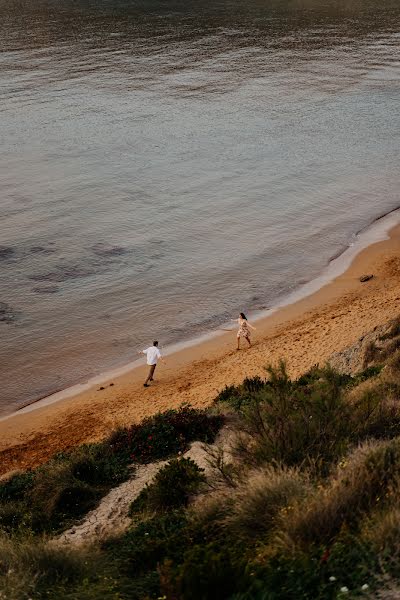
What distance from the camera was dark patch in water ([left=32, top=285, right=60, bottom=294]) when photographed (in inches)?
1049

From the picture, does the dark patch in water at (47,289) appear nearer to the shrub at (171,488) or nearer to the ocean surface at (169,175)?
the ocean surface at (169,175)

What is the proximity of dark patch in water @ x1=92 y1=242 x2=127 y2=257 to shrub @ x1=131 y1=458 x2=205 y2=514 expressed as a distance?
18.9m

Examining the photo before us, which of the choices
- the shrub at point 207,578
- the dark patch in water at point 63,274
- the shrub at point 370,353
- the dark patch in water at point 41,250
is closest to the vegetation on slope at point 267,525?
the shrub at point 207,578

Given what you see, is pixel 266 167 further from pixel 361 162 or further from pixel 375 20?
pixel 375 20

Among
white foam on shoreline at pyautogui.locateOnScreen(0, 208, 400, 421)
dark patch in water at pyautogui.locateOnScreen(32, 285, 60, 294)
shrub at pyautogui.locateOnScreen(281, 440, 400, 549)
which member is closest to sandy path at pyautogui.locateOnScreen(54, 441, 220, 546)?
shrub at pyautogui.locateOnScreen(281, 440, 400, 549)

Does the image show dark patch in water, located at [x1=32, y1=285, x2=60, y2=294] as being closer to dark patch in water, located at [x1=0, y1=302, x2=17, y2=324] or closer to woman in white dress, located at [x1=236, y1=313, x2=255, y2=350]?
dark patch in water, located at [x1=0, y1=302, x2=17, y2=324]

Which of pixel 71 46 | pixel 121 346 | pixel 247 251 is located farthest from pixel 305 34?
pixel 121 346

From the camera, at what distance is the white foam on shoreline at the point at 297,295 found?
2053 centimetres

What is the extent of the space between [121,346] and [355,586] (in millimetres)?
16415

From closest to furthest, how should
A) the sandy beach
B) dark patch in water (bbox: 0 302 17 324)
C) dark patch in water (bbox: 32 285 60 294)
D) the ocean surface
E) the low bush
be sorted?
the low bush < the sandy beach < dark patch in water (bbox: 0 302 17 324) < the ocean surface < dark patch in water (bbox: 32 285 60 294)

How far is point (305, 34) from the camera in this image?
236 ft

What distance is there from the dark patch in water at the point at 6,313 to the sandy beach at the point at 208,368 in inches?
205

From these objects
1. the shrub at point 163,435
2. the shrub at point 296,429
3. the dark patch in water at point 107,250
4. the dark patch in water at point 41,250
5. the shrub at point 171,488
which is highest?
the shrub at point 296,429

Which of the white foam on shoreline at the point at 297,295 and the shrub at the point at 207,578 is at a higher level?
the shrub at the point at 207,578
